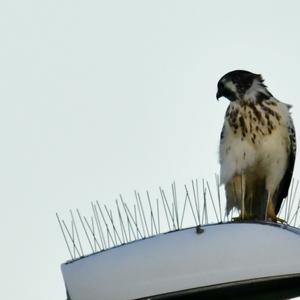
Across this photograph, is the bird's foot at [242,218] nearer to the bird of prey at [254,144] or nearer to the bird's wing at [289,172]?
the bird of prey at [254,144]

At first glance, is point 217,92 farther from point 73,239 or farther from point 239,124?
point 73,239

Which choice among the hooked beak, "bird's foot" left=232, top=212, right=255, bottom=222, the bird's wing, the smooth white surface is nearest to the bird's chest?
the bird's wing

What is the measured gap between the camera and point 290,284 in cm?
749

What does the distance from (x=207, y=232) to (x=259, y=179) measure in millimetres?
5112

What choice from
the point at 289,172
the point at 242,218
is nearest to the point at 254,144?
the point at 289,172

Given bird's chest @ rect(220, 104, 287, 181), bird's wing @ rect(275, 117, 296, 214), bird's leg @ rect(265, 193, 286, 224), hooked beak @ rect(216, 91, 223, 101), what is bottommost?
bird's leg @ rect(265, 193, 286, 224)

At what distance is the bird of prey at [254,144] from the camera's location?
12.1 metres

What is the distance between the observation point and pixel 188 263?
24.0 feet

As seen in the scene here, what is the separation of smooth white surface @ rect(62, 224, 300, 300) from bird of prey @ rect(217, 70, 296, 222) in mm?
4467

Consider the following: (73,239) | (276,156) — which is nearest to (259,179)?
(276,156)

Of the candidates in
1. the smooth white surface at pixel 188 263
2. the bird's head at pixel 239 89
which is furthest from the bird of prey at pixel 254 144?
the smooth white surface at pixel 188 263

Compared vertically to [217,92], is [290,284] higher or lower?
lower

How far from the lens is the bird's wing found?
12352 mm

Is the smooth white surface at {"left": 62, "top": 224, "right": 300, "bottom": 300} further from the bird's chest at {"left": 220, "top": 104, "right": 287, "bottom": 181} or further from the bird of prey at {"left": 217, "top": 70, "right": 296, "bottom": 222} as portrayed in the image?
the bird's chest at {"left": 220, "top": 104, "right": 287, "bottom": 181}
